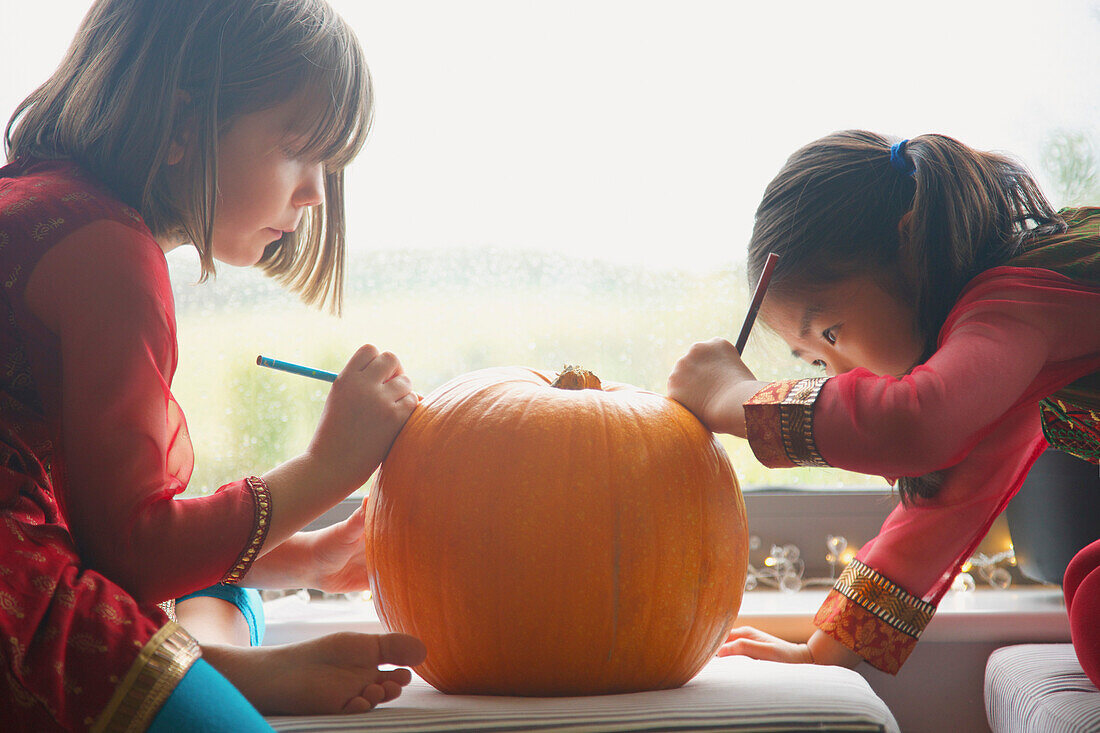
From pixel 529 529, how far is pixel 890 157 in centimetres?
63

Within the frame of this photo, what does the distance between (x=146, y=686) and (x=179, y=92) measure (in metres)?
0.53

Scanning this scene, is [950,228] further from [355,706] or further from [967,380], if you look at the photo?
[355,706]

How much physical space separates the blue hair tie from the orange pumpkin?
0.45 meters

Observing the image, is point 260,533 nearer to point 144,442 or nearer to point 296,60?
point 144,442

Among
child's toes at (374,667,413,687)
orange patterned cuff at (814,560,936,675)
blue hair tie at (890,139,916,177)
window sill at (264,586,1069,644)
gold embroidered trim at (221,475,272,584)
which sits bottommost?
window sill at (264,586,1069,644)

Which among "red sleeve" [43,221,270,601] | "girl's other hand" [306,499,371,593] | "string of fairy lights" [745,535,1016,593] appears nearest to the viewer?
"red sleeve" [43,221,270,601]

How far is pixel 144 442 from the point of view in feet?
2.05

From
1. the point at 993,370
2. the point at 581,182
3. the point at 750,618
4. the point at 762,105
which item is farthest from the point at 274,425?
the point at 993,370

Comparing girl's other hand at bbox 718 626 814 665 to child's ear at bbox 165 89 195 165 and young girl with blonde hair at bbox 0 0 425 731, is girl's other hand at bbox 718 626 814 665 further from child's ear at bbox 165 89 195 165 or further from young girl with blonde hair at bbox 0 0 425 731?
child's ear at bbox 165 89 195 165

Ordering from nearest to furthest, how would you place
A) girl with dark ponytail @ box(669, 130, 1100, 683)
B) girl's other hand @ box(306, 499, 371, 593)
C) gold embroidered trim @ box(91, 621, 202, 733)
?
1. gold embroidered trim @ box(91, 621, 202, 733)
2. girl with dark ponytail @ box(669, 130, 1100, 683)
3. girl's other hand @ box(306, 499, 371, 593)

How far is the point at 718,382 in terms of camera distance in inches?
30.4

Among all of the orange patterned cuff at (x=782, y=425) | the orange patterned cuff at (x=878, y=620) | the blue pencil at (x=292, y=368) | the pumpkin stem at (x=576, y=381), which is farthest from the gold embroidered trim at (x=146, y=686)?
the orange patterned cuff at (x=878, y=620)

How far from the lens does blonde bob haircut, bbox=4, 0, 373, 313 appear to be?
0.75m

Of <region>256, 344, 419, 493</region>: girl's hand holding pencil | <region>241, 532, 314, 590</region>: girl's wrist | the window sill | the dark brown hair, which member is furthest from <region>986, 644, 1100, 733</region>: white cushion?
<region>241, 532, 314, 590</region>: girl's wrist
